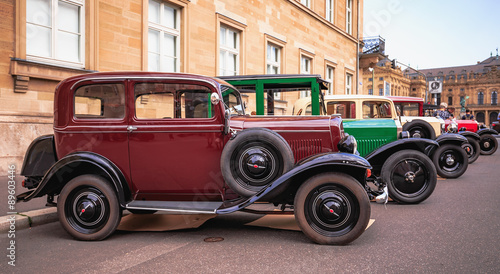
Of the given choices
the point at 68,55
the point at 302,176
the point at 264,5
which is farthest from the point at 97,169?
the point at 264,5

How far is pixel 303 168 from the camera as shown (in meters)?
3.86

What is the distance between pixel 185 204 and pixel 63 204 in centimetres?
131

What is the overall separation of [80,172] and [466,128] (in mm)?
15957

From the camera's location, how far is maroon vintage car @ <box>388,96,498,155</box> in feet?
39.6

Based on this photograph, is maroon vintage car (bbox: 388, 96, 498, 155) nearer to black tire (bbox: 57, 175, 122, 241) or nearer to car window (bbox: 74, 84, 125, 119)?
car window (bbox: 74, 84, 125, 119)

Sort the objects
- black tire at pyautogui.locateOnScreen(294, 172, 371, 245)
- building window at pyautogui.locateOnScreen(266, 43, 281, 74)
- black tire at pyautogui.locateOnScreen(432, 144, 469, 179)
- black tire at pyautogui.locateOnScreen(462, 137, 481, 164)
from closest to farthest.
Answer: black tire at pyautogui.locateOnScreen(294, 172, 371, 245) < black tire at pyautogui.locateOnScreen(432, 144, 469, 179) < black tire at pyautogui.locateOnScreen(462, 137, 481, 164) < building window at pyautogui.locateOnScreen(266, 43, 281, 74)

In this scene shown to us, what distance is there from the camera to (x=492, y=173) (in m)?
9.92

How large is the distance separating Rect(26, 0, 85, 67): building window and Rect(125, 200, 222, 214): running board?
18.3 ft

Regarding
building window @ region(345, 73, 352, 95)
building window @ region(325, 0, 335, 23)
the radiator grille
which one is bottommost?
the radiator grille

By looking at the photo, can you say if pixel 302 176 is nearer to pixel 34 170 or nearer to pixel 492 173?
pixel 34 170

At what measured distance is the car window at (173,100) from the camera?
4.42 meters

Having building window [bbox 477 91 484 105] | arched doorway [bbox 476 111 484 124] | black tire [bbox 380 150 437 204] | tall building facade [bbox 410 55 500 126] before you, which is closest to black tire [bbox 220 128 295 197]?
black tire [bbox 380 150 437 204]

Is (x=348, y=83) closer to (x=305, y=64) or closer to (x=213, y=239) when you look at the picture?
(x=305, y=64)

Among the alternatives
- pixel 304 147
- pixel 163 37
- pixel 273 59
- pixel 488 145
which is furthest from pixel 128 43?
pixel 488 145
